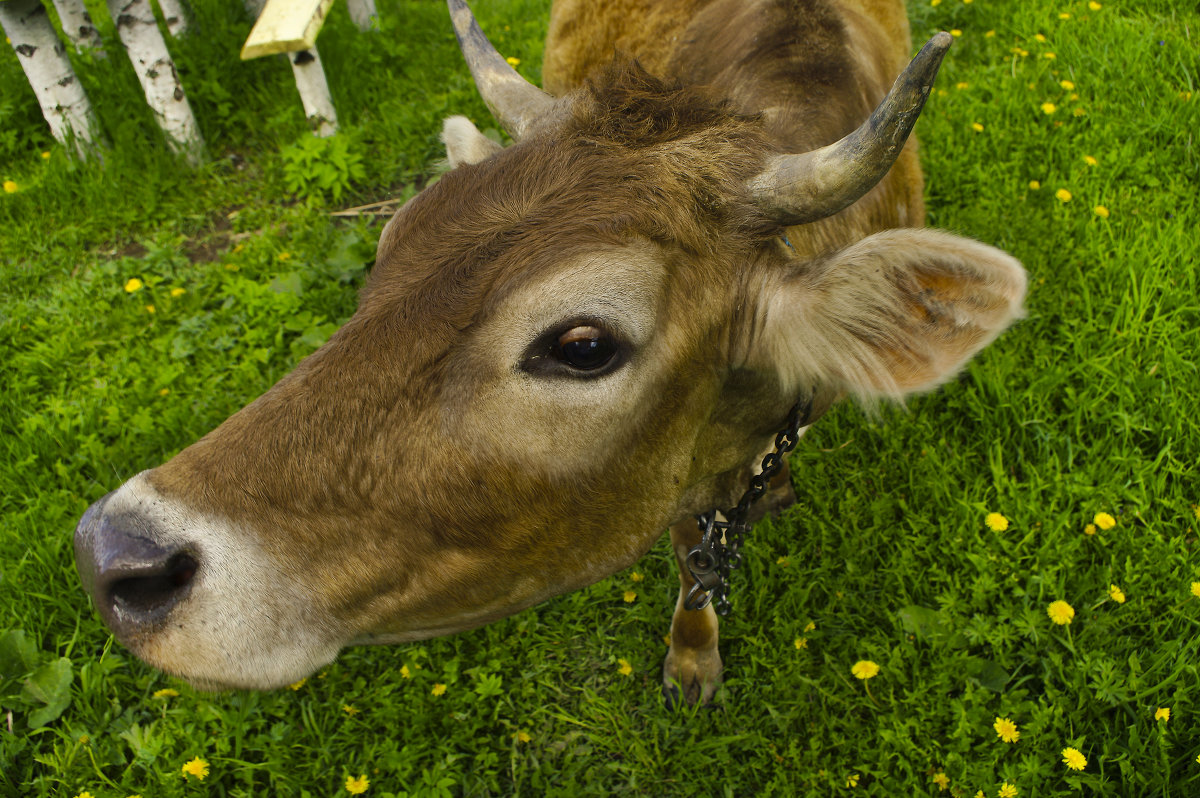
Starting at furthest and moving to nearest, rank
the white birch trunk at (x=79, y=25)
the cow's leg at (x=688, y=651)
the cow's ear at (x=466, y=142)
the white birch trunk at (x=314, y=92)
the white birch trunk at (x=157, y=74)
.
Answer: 1. the white birch trunk at (x=79, y=25)
2. the white birch trunk at (x=314, y=92)
3. the white birch trunk at (x=157, y=74)
4. the cow's leg at (x=688, y=651)
5. the cow's ear at (x=466, y=142)

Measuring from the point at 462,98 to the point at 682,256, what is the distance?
176 inches

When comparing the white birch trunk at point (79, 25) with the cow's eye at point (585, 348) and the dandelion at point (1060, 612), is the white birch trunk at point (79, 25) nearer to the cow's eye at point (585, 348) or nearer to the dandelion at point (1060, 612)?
the cow's eye at point (585, 348)

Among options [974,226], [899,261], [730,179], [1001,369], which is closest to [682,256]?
[730,179]

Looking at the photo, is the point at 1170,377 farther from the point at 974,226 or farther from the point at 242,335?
the point at 242,335

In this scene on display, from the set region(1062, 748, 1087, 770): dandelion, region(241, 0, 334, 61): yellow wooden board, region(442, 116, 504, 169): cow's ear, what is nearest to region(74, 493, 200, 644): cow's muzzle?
region(442, 116, 504, 169): cow's ear

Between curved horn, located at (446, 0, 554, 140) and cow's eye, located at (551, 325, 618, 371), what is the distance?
95cm

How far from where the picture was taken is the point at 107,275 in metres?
4.68

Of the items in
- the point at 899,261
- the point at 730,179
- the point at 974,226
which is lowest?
the point at 974,226

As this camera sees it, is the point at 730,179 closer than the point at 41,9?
Yes

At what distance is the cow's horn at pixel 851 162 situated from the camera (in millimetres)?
1519

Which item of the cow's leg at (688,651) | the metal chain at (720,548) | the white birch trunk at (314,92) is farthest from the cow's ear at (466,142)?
the white birch trunk at (314,92)

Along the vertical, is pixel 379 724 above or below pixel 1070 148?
below

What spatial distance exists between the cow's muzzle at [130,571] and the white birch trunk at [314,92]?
4.09 meters

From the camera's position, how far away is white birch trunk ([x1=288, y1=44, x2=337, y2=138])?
16.2 ft
